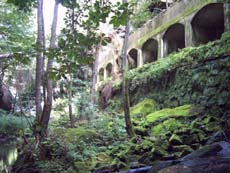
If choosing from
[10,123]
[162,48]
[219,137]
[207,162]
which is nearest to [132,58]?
[162,48]

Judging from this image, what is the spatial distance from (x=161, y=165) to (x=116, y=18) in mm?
3714

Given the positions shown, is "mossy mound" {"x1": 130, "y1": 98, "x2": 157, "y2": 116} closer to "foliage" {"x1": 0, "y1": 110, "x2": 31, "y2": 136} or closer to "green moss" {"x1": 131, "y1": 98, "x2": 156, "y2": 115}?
"green moss" {"x1": 131, "y1": 98, "x2": 156, "y2": 115}

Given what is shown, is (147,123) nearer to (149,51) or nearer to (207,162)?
(207,162)

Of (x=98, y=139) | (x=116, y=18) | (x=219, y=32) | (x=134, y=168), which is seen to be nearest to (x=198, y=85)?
(x=98, y=139)

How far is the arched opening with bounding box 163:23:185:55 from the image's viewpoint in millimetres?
14305

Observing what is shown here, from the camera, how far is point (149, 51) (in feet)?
57.9

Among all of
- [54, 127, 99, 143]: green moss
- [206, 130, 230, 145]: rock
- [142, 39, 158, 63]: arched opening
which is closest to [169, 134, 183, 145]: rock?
[206, 130, 230, 145]: rock

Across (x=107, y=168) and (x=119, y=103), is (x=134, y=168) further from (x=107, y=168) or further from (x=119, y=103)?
(x=119, y=103)

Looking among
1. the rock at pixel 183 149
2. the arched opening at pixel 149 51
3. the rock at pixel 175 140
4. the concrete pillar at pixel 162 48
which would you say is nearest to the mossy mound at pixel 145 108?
the concrete pillar at pixel 162 48

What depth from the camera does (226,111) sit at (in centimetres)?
822

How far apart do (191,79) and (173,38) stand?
18.5 feet

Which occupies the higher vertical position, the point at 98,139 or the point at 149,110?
the point at 149,110

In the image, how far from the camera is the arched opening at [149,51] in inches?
659

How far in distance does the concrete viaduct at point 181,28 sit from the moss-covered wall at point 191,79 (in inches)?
51.6
